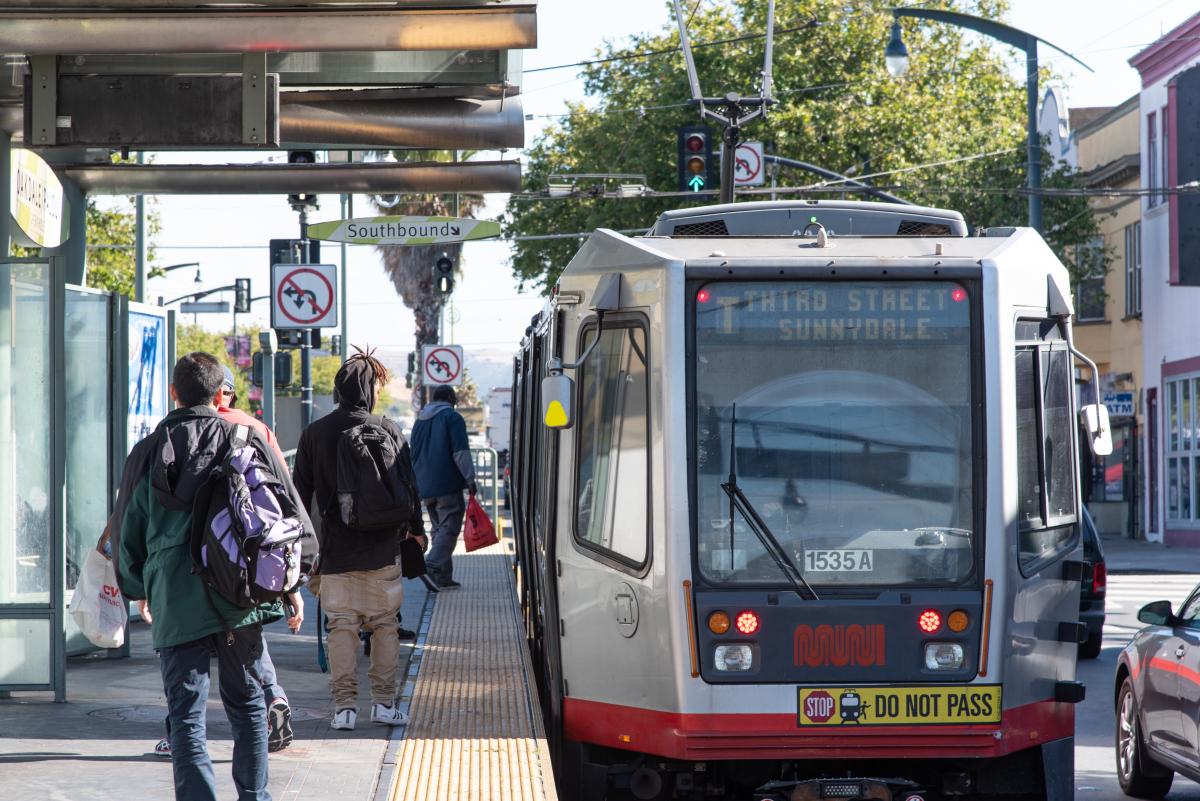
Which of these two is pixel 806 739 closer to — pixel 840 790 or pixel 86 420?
pixel 840 790

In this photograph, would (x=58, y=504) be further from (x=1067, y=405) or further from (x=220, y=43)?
(x=1067, y=405)

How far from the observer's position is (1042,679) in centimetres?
759

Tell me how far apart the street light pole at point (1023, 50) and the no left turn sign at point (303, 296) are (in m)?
9.73

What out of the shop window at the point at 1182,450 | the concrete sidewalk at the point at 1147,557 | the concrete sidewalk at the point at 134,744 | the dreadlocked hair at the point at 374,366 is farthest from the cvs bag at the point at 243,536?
the shop window at the point at 1182,450

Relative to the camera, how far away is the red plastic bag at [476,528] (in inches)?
607

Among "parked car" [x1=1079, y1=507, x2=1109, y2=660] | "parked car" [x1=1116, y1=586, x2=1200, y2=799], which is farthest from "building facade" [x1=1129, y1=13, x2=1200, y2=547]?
"parked car" [x1=1116, y1=586, x2=1200, y2=799]

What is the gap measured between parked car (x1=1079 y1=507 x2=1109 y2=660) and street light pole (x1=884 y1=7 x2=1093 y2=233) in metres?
10.7

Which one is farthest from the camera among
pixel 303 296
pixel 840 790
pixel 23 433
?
pixel 303 296

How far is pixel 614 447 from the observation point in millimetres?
7812

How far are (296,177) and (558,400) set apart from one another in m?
4.11

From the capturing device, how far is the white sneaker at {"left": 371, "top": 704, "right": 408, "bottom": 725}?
29.3ft

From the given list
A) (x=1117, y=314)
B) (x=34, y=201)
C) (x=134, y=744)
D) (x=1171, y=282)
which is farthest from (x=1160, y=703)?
(x=1117, y=314)

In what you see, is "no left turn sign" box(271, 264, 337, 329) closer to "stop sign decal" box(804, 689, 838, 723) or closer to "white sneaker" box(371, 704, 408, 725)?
"white sneaker" box(371, 704, 408, 725)

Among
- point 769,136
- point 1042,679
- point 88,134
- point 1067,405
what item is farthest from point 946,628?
point 769,136
